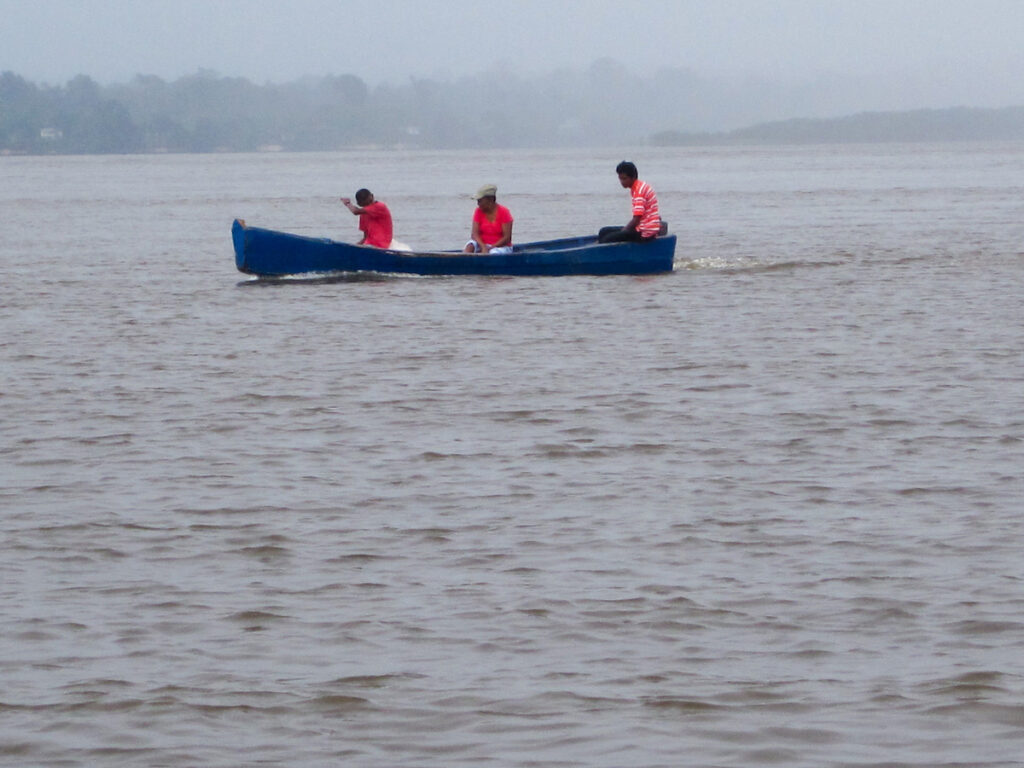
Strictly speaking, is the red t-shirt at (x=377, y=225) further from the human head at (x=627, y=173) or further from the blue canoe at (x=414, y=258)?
the human head at (x=627, y=173)

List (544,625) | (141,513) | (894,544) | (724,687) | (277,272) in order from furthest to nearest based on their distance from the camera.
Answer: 1. (277,272)
2. (141,513)
3. (894,544)
4. (544,625)
5. (724,687)

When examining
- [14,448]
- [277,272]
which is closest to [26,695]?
[14,448]

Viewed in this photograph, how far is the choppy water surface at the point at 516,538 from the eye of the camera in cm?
554

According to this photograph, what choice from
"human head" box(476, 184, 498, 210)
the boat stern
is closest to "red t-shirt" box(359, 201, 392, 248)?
"human head" box(476, 184, 498, 210)

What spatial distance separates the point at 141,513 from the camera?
859cm

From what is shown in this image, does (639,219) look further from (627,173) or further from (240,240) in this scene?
(240,240)

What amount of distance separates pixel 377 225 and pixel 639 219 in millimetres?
3348

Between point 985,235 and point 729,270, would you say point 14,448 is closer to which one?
point 729,270

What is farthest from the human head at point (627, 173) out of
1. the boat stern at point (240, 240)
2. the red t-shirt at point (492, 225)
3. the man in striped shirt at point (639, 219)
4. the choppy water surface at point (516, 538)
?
the boat stern at point (240, 240)

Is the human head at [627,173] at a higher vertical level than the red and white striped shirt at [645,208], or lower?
higher

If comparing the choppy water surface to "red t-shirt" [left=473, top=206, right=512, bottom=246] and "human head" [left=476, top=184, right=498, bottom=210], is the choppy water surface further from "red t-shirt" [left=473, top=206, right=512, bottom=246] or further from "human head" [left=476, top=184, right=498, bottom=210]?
"red t-shirt" [left=473, top=206, right=512, bottom=246]

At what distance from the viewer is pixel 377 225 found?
2105cm

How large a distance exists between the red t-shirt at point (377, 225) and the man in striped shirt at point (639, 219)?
2879 millimetres

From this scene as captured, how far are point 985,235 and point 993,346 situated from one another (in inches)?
682
